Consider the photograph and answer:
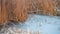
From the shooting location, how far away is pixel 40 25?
250 centimetres

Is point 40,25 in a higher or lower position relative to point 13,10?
lower

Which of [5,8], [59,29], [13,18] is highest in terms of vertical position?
[5,8]

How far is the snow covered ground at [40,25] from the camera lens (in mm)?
2327

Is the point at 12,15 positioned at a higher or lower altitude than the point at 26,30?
higher

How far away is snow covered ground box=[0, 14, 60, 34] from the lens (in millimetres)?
2327

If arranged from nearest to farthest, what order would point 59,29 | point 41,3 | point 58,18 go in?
1. point 59,29
2. point 58,18
3. point 41,3

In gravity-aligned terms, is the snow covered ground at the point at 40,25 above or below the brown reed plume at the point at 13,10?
below

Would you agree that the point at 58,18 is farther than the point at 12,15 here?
Yes

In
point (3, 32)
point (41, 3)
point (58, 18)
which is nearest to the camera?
point (3, 32)

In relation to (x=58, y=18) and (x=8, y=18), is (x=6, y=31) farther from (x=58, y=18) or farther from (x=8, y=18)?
(x=58, y=18)

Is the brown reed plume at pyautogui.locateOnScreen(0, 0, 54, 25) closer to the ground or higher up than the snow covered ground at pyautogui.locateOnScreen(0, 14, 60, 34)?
higher up

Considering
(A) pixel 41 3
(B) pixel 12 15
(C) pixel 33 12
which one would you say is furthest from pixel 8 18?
(A) pixel 41 3

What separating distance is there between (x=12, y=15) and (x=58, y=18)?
836 millimetres

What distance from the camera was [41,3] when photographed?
3.07 metres
